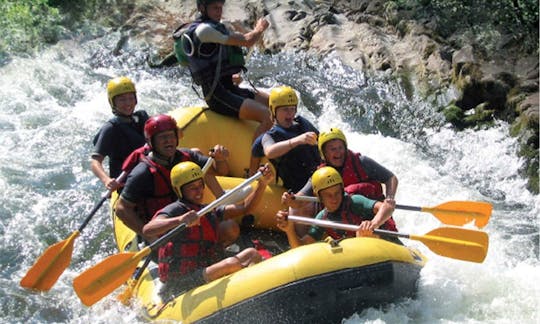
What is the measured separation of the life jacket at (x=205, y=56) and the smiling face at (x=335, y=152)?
52.4 inches

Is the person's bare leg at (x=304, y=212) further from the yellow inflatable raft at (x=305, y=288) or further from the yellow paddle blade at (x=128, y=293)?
the yellow paddle blade at (x=128, y=293)

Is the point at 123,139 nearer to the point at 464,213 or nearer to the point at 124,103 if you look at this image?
the point at 124,103

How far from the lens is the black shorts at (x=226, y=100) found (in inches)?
248

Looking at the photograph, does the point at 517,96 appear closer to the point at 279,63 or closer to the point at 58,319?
the point at 279,63

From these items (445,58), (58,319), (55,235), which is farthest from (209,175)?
(445,58)

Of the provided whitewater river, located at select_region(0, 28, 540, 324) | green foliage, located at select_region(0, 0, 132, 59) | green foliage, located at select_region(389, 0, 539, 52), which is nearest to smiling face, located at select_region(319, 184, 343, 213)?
whitewater river, located at select_region(0, 28, 540, 324)

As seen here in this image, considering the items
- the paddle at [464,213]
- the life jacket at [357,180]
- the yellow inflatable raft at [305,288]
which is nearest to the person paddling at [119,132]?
the yellow inflatable raft at [305,288]

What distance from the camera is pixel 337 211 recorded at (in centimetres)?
511

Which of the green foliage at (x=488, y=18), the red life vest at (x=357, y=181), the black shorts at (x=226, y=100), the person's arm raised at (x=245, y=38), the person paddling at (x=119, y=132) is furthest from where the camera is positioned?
the green foliage at (x=488, y=18)

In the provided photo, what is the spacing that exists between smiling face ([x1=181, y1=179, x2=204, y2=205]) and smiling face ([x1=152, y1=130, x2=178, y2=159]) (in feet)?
1.39

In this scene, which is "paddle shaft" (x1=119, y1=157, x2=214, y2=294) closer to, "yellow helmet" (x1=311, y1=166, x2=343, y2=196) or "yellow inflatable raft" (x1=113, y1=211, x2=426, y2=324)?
"yellow inflatable raft" (x1=113, y1=211, x2=426, y2=324)

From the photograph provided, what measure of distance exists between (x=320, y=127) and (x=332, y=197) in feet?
13.8

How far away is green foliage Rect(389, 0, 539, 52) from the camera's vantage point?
9.50m

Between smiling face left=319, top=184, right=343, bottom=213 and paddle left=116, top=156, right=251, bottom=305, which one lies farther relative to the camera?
paddle left=116, top=156, right=251, bottom=305
